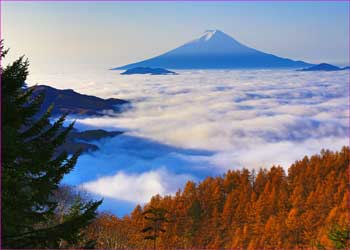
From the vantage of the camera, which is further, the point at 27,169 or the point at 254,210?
the point at 254,210

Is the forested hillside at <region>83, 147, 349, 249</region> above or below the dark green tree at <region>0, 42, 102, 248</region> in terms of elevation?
below

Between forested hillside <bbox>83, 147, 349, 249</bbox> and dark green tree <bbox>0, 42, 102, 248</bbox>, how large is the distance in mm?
48791

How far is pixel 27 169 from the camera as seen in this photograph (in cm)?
1096

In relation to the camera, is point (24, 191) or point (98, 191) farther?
point (98, 191)

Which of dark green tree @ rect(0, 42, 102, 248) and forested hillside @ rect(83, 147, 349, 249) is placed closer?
dark green tree @ rect(0, 42, 102, 248)

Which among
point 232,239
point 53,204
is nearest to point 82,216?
point 53,204

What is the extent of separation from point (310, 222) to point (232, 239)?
1344cm

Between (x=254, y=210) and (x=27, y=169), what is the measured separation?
70.3 m

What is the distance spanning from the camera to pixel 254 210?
257ft

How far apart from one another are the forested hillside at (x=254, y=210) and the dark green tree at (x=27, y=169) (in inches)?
1921

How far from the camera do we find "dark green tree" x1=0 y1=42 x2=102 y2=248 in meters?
10.0

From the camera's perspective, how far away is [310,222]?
67375mm

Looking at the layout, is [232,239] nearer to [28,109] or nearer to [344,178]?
[344,178]

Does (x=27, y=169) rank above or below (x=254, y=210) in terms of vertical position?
above
